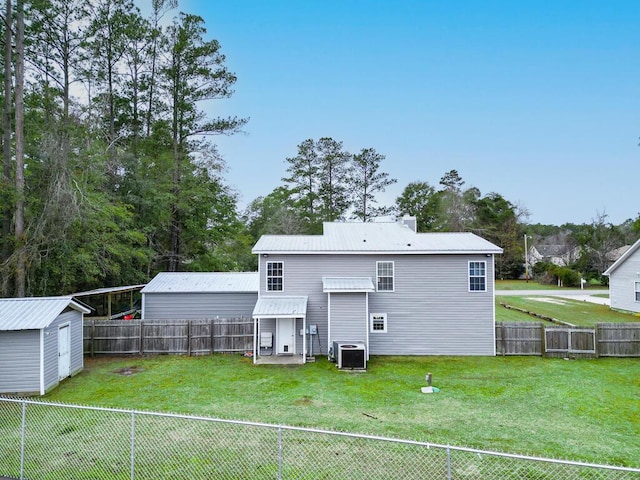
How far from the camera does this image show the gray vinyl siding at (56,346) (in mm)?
A: 10805

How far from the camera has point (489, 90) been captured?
2484cm

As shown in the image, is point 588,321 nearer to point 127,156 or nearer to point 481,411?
point 481,411

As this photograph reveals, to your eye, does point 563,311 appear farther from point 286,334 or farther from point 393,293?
point 286,334

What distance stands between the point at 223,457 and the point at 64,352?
824cm

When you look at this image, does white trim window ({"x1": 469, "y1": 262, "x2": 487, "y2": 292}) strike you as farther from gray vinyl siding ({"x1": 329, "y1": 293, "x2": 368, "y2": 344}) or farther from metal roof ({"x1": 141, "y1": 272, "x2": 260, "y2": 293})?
metal roof ({"x1": 141, "y1": 272, "x2": 260, "y2": 293})

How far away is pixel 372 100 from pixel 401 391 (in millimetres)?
22356

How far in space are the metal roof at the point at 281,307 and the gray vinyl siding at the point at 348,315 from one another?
1.20 metres

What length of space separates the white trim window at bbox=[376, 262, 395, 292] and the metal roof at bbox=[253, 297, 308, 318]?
3.05 m

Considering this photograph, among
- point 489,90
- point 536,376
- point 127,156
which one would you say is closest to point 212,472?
point 536,376

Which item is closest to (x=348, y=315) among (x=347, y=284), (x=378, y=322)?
(x=347, y=284)

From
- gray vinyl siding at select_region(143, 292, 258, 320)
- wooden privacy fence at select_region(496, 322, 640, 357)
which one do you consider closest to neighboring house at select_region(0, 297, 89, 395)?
gray vinyl siding at select_region(143, 292, 258, 320)

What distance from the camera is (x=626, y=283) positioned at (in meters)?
24.1

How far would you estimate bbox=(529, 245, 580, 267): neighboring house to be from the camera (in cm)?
5347

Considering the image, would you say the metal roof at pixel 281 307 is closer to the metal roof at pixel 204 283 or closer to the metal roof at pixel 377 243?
the metal roof at pixel 377 243
